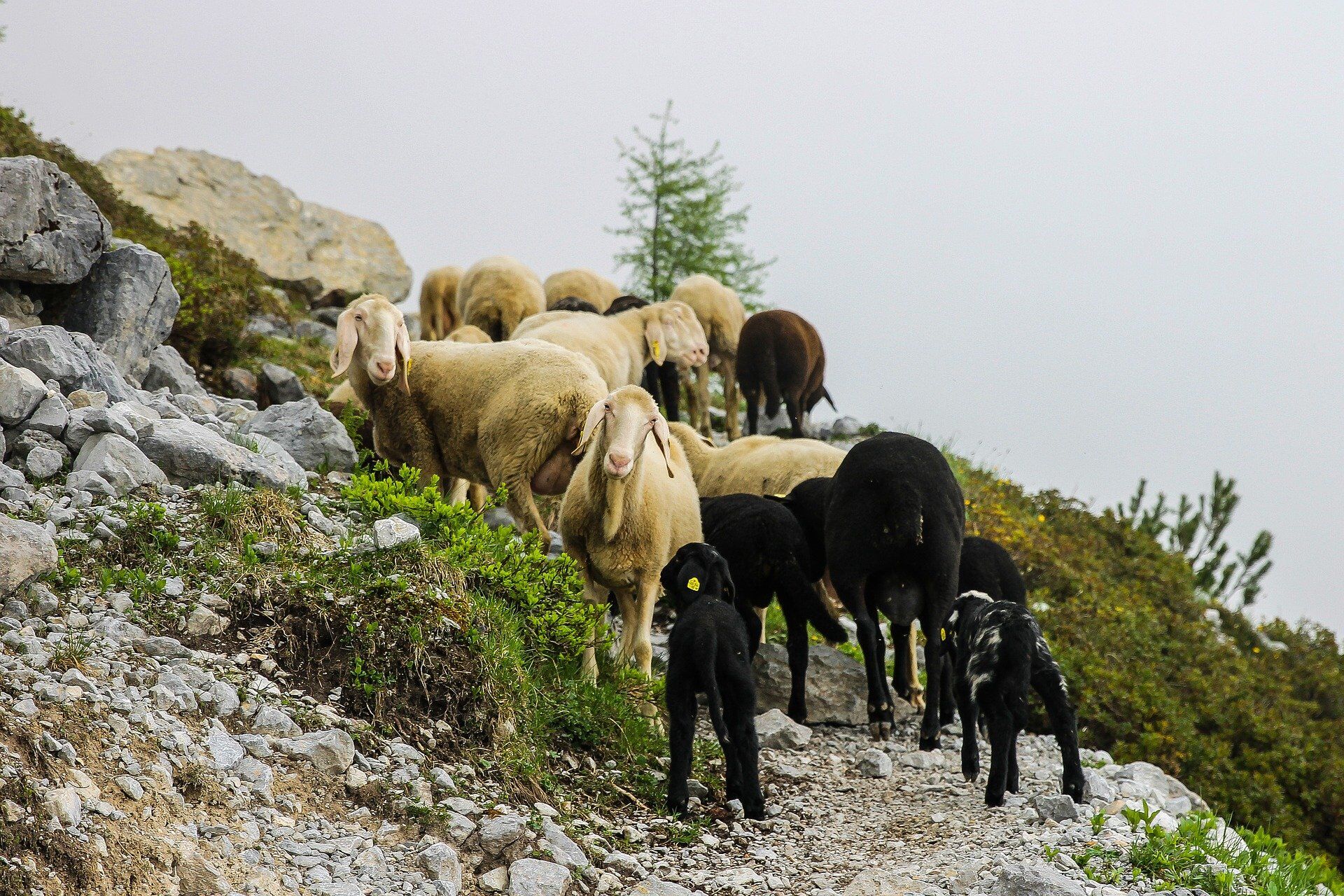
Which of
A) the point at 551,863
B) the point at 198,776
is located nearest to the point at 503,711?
the point at 551,863

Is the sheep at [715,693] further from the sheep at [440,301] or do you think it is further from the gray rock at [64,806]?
the sheep at [440,301]

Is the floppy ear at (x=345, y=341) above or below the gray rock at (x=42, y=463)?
above

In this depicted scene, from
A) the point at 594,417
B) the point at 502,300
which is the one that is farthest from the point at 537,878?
the point at 502,300

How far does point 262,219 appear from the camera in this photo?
83.6 feet

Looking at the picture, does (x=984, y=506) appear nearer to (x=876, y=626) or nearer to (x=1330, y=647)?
(x=1330, y=647)

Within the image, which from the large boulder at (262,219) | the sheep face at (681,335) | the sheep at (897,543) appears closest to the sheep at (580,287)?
the sheep face at (681,335)

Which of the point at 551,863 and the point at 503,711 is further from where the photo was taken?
the point at 503,711

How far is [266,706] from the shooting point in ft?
18.2

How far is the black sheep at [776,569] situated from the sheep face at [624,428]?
3.78 feet

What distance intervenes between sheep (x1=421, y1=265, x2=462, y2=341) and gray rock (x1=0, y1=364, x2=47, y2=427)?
9.77 m

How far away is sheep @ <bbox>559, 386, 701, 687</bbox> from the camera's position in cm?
738

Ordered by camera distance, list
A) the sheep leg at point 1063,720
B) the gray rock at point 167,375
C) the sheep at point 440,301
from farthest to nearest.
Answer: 1. the sheep at point 440,301
2. the gray rock at point 167,375
3. the sheep leg at point 1063,720

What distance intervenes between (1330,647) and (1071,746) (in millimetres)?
15027

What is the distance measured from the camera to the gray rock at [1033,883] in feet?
17.1
